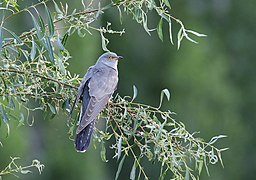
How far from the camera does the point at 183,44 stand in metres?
14.1

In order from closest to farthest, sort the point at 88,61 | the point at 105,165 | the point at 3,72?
the point at 3,72 → the point at 88,61 → the point at 105,165

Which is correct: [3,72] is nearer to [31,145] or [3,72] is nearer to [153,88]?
[31,145]

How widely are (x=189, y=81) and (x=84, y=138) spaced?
10112mm

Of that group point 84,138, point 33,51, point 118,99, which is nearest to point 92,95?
point 84,138

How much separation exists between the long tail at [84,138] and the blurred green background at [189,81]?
7011 mm

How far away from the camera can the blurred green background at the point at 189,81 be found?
11.9 m

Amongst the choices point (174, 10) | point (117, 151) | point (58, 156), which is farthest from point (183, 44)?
point (117, 151)

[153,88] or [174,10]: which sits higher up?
[174,10]

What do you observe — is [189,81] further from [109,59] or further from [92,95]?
[92,95]

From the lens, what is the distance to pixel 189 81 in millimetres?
14188

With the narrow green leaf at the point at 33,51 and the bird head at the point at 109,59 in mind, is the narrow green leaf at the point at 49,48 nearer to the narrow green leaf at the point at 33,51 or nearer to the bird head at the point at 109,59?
the narrow green leaf at the point at 33,51

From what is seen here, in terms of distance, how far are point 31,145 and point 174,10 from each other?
3.31 meters

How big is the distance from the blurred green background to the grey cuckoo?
21.0 ft

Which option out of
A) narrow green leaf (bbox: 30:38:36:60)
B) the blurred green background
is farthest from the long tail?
the blurred green background
